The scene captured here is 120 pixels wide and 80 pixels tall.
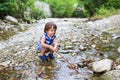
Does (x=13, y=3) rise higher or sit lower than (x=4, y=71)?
higher

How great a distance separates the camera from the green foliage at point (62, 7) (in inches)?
1566

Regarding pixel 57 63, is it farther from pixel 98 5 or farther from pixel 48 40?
pixel 98 5

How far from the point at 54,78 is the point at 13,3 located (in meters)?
15.3

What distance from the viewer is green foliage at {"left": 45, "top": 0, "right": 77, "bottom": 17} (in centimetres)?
3978

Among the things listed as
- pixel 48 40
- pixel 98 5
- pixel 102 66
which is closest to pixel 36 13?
pixel 98 5

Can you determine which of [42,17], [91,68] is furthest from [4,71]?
[42,17]

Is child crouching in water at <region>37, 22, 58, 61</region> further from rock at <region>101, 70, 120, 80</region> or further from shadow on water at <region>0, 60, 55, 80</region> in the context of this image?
rock at <region>101, 70, 120, 80</region>

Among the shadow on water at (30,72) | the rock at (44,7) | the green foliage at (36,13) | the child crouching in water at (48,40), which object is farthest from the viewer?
the rock at (44,7)

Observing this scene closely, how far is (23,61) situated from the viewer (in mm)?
6340

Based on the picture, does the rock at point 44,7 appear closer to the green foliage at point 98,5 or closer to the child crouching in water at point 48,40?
the green foliage at point 98,5

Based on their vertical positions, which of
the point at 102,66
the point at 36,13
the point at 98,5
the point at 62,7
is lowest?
the point at 36,13

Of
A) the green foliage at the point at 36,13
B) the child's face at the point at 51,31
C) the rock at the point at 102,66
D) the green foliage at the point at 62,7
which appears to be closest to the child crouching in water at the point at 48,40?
the child's face at the point at 51,31

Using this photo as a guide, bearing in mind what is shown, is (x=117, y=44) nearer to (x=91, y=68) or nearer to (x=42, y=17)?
(x=91, y=68)

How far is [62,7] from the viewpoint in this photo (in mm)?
40344
